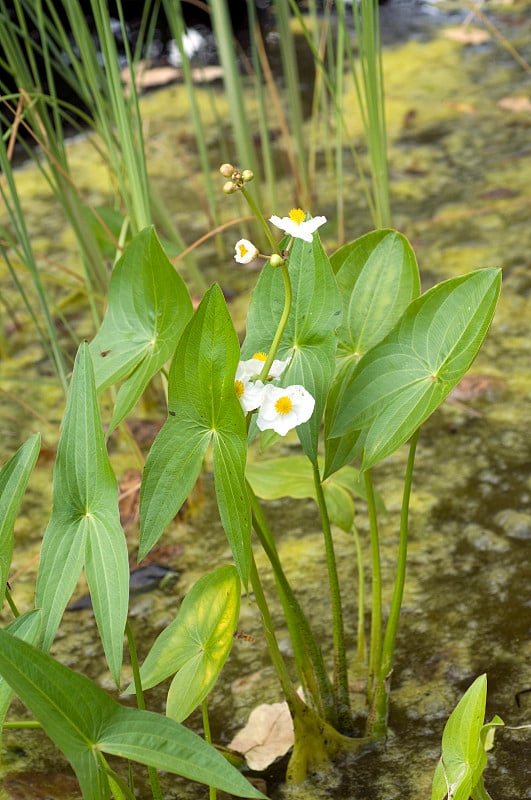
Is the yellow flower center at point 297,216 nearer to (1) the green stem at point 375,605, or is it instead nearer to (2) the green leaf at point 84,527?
(2) the green leaf at point 84,527

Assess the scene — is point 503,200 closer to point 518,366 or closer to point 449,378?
point 518,366

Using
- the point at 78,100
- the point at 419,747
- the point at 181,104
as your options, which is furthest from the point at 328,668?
→ the point at 78,100

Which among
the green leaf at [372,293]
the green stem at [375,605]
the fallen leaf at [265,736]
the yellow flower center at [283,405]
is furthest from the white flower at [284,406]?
the fallen leaf at [265,736]

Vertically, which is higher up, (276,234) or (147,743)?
(147,743)

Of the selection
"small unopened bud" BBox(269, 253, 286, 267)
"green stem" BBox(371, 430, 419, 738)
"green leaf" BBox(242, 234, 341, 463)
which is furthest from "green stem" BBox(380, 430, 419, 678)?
"small unopened bud" BBox(269, 253, 286, 267)

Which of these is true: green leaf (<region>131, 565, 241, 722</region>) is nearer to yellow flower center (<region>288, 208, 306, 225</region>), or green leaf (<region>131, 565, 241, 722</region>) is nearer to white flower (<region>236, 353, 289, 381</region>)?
white flower (<region>236, 353, 289, 381</region>)
